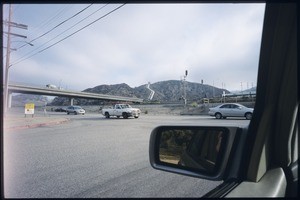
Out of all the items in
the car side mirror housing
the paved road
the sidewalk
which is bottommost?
the sidewalk

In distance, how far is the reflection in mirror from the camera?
190cm

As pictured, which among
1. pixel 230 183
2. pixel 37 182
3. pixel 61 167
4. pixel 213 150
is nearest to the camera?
pixel 230 183

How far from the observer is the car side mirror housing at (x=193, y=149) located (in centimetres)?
179

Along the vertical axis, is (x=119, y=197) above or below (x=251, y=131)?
below

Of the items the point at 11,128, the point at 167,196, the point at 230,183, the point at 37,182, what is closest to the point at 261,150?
the point at 230,183

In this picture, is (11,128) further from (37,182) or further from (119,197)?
(119,197)

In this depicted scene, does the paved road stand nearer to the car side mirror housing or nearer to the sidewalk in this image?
the car side mirror housing

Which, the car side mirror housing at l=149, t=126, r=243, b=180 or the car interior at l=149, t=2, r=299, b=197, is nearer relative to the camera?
the car interior at l=149, t=2, r=299, b=197

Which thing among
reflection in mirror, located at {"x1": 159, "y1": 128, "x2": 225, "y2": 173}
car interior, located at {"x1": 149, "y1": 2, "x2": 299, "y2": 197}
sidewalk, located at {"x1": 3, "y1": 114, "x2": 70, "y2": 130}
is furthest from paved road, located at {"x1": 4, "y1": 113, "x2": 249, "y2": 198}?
sidewalk, located at {"x1": 3, "y1": 114, "x2": 70, "y2": 130}

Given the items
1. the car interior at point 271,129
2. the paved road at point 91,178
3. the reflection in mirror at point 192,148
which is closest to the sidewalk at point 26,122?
the paved road at point 91,178

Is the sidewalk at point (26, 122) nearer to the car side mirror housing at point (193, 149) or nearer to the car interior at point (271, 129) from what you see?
the car side mirror housing at point (193, 149)

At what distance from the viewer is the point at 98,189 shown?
448 centimetres

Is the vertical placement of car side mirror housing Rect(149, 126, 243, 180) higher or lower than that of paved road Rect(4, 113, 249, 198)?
Answer: higher

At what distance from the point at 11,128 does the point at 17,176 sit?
13571 millimetres
